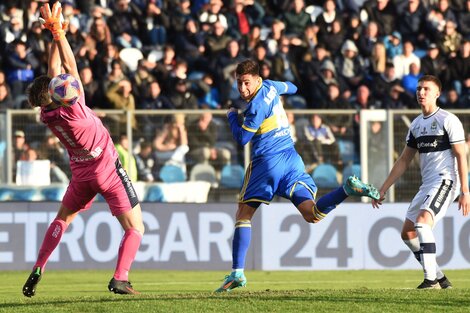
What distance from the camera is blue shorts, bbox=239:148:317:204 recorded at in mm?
12906

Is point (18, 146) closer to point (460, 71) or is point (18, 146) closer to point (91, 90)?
point (91, 90)

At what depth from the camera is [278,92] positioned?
515 inches

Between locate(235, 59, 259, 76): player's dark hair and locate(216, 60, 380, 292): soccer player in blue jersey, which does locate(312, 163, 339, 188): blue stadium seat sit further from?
locate(235, 59, 259, 76): player's dark hair

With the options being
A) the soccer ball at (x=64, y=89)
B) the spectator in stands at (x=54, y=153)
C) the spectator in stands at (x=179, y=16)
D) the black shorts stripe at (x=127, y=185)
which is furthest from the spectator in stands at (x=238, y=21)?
the soccer ball at (x=64, y=89)

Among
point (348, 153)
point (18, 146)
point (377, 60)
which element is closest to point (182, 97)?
point (348, 153)

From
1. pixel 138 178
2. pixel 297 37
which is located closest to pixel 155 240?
pixel 138 178

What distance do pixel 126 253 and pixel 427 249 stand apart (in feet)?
10.9

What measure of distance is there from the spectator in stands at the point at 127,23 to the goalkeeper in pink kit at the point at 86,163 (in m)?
10.6

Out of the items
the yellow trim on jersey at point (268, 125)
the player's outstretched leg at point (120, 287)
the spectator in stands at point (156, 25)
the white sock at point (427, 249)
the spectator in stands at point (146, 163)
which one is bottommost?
the player's outstretched leg at point (120, 287)

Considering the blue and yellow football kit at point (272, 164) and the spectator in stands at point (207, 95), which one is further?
the spectator in stands at point (207, 95)

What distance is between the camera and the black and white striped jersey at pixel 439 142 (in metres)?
12.9

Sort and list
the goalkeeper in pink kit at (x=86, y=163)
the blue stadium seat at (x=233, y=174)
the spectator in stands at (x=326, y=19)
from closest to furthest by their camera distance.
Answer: the goalkeeper in pink kit at (x=86, y=163), the blue stadium seat at (x=233, y=174), the spectator in stands at (x=326, y=19)

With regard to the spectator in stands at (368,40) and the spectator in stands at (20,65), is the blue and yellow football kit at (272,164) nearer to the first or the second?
the spectator in stands at (20,65)

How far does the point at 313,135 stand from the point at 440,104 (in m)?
3.82
